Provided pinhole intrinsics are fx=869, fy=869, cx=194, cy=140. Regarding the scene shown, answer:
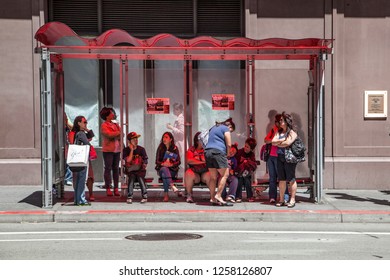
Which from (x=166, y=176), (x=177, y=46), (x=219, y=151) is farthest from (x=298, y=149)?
(x=177, y=46)

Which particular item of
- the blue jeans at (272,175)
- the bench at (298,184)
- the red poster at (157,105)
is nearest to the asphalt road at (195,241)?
the blue jeans at (272,175)

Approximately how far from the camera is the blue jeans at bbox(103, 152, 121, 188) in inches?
664

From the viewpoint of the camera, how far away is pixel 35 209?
49.3 ft

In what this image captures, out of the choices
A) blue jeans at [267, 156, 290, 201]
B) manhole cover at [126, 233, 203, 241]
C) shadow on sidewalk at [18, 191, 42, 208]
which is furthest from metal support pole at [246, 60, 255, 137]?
manhole cover at [126, 233, 203, 241]

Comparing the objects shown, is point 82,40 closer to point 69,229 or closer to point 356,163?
point 69,229

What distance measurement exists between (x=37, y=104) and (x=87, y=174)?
3.59 m

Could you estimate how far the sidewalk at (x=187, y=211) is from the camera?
14469mm

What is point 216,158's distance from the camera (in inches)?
598

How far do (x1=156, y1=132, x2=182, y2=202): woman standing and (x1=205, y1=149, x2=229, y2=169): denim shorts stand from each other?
107 cm

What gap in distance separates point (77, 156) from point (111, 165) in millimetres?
1784

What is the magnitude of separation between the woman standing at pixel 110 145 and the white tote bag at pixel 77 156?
1426 millimetres

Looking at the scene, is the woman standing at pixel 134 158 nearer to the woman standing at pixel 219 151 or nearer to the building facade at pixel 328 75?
the woman standing at pixel 219 151

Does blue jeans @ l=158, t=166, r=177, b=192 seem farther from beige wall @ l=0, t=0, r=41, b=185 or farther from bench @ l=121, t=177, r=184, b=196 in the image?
beige wall @ l=0, t=0, r=41, b=185

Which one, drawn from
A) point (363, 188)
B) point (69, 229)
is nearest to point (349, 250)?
point (69, 229)
